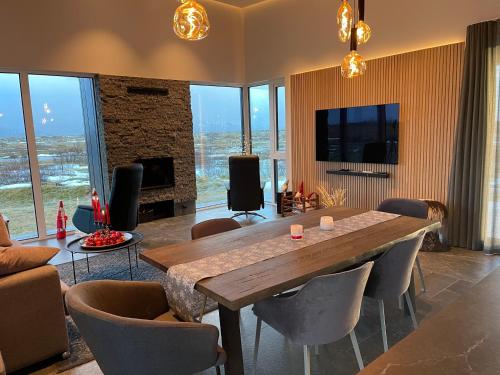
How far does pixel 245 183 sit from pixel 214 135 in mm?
1859

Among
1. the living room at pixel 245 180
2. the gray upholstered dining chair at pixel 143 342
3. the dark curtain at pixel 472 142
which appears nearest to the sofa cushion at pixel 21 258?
the living room at pixel 245 180

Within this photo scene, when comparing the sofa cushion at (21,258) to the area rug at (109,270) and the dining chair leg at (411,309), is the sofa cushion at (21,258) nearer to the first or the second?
the area rug at (109,270)

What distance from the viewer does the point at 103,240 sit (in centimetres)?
337

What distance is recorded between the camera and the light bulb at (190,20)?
214cm

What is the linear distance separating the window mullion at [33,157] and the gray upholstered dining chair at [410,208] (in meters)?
4.56

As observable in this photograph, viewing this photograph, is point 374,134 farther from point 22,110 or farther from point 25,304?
point 22,110

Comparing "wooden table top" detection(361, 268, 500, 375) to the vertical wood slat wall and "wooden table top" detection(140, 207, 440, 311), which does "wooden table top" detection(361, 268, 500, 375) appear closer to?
"wooden table top" detection(140, 207, 440, 311)

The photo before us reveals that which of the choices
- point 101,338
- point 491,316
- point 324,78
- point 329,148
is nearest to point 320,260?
point 491,316

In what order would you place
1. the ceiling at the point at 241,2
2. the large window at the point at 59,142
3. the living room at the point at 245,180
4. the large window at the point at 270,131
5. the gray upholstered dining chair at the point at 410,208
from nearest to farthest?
the living room at the point at 245,180 → the gray upholstered dining chair at the point at 410,208 → the large window at the point at 59,142 → the ceiling at the point at 241,2 → the large window at the point at 270,131

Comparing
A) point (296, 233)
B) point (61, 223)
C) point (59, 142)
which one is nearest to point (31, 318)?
point (296, 233)

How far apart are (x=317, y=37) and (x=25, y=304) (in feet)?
17.2

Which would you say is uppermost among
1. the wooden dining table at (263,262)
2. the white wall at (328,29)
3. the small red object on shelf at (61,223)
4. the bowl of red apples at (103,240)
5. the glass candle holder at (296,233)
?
the white wall at (328,29)

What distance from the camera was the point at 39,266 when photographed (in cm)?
225

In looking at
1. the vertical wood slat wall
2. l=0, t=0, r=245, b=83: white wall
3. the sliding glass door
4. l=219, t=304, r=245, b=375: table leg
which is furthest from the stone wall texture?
l=219, t=304, r=245, b=375: table leg
